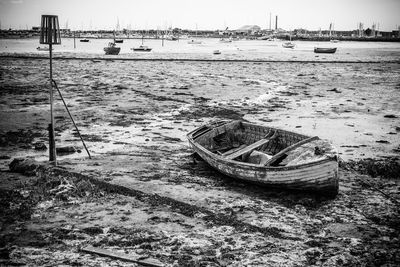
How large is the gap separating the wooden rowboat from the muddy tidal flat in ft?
1.21

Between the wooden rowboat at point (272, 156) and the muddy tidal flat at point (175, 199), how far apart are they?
37 cm

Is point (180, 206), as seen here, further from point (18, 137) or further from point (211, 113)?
point (211, 113)

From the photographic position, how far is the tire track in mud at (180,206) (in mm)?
5879

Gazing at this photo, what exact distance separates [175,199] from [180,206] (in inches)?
12.9

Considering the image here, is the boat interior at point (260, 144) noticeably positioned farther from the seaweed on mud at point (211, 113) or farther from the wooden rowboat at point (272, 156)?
the seaweed on mud at point (211, 113)

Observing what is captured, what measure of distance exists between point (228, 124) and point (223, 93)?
1015 cm

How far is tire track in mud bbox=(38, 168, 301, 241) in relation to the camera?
19.3 ft

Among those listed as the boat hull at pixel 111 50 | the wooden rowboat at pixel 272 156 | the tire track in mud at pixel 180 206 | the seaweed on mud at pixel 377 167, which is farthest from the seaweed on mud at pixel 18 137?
the boat hull at pixel 111 50

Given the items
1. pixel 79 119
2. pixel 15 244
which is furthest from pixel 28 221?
pixel 79 119

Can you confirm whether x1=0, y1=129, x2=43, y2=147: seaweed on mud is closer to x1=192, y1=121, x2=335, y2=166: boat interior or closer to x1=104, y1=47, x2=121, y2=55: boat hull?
x1=192, y1=121, x2=335, y2=166: boat interior

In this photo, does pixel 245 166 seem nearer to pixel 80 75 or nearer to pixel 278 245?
pixel 278 245

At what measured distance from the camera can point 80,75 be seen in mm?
25969

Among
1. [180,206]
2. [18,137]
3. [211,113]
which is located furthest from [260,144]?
[18,137]

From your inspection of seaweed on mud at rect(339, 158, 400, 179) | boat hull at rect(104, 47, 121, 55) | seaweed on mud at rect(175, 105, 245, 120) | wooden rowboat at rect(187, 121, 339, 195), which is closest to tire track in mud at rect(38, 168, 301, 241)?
wooden rowboat at rect(187, 121, 339, 195)
